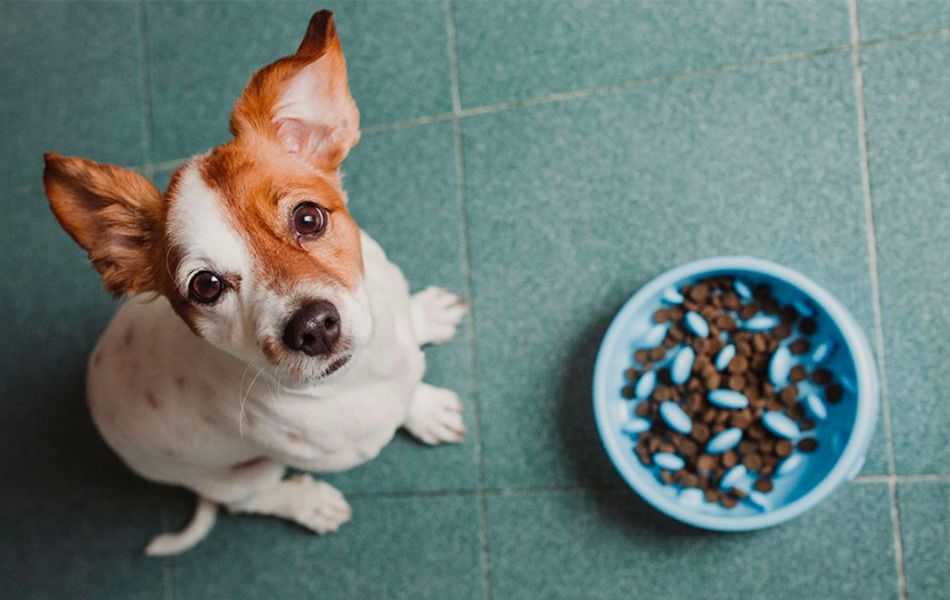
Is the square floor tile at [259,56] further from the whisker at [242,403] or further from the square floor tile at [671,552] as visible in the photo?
the square floor tile at [671,552]

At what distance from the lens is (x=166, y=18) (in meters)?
2.85

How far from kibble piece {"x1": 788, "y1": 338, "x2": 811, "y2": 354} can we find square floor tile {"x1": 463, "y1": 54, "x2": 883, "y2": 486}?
7.3 inches

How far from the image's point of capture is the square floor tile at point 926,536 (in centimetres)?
225

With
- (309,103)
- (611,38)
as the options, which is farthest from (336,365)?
(611,38)

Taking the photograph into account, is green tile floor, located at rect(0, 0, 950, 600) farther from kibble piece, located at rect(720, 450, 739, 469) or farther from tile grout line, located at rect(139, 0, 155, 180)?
kibble piece, located at rect(720, 450, 739, 469)

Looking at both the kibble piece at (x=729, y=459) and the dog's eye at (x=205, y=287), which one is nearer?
the dog's eye at (x=205, y=287)

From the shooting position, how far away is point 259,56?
108 inches

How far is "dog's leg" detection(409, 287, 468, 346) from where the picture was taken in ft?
8.07

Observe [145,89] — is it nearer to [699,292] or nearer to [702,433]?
[699,292]

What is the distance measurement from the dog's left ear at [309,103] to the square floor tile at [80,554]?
162 cm

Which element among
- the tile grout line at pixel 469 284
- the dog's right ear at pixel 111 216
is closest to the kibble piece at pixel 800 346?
the tile grout line at pixel 469 284

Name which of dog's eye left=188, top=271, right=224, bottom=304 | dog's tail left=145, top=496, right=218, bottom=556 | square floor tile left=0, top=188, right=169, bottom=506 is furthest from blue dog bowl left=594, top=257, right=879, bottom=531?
square floor tile left=0, top=188, right=169, bottom=506

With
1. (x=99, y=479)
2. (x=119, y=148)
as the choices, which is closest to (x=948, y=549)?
(x=99, y=479)

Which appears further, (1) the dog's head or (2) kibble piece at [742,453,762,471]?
(2) kibble piece at [742,453,762,471]
